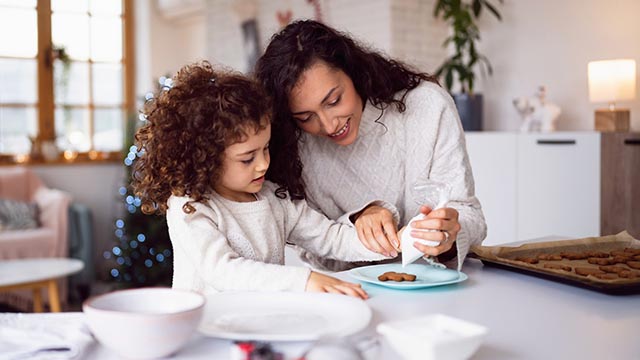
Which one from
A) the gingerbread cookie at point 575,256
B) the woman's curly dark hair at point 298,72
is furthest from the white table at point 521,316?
the woman's curly dark hair at point 298,72

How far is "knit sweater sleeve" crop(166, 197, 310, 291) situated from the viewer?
1.24 metres

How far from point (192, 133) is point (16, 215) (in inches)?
165

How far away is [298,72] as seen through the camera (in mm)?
1640

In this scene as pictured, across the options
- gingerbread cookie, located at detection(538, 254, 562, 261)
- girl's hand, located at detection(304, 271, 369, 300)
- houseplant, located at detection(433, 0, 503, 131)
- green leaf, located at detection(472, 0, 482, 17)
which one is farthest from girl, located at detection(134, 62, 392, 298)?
green leaf, located at detection(472, 0, 482, 17)

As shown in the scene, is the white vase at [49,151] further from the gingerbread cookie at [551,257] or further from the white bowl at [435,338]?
the white bowl at [435,338]

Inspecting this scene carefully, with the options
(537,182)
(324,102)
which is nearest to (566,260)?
A: (324,102)

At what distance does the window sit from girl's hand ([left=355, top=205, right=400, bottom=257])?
4736mm

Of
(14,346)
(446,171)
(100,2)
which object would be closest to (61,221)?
(100,2)

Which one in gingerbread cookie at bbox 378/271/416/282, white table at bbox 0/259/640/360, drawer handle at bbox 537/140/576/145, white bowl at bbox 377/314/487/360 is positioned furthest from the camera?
drawer handle at bbox 537/140/576/145

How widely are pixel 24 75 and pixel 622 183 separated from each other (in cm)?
453

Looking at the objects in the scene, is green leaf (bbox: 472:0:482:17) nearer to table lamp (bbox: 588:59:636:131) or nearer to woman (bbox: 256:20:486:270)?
table lamp (bbox: 588:59:636:131)

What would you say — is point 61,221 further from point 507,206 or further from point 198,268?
point 198,268

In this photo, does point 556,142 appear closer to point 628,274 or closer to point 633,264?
point 633,264

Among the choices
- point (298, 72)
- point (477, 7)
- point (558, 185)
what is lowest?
point (558, 185)
